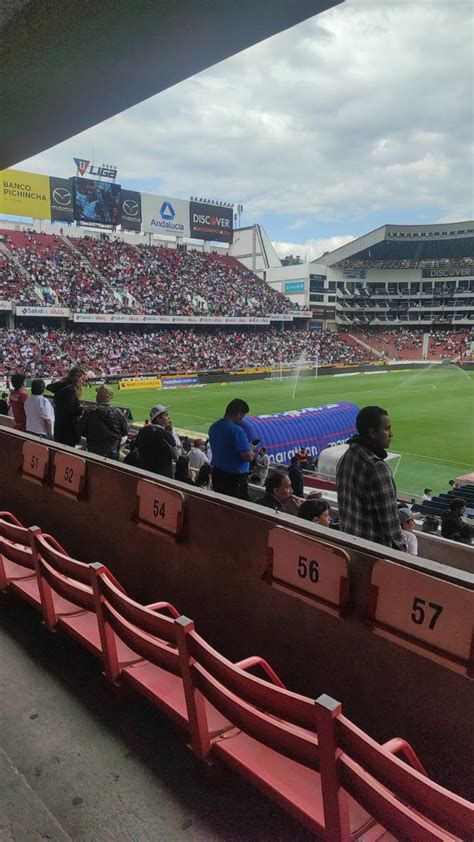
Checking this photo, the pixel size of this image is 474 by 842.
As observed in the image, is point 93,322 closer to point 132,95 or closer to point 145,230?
point 145,230

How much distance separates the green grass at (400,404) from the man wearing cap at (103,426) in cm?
1200

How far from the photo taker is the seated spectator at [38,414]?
6.45 meters

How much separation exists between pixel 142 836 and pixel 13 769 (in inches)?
26.5

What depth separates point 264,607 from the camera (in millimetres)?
2762

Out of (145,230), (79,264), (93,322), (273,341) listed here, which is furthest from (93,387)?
(145,230)

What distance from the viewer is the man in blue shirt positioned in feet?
15.8

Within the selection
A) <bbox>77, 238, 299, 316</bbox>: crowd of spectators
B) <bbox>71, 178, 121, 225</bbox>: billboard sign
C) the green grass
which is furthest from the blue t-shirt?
<bbox>71, 178, 121, 225</bbox>: billboard sign

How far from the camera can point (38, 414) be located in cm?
648

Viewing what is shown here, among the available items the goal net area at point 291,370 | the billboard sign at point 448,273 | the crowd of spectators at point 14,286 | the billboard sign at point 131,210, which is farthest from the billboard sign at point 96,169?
the billboard sign at point 448,273

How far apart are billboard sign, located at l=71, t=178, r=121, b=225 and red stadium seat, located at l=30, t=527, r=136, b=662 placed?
194 ft

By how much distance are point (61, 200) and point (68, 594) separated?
59.4m

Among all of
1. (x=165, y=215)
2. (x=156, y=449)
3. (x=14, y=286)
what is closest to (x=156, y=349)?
(x=14, y=286)

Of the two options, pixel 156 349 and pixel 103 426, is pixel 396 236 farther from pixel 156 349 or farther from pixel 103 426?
pixel 103 426

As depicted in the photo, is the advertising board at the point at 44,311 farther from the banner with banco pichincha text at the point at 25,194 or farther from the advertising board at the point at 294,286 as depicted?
the advertising board at the point at 294,286
